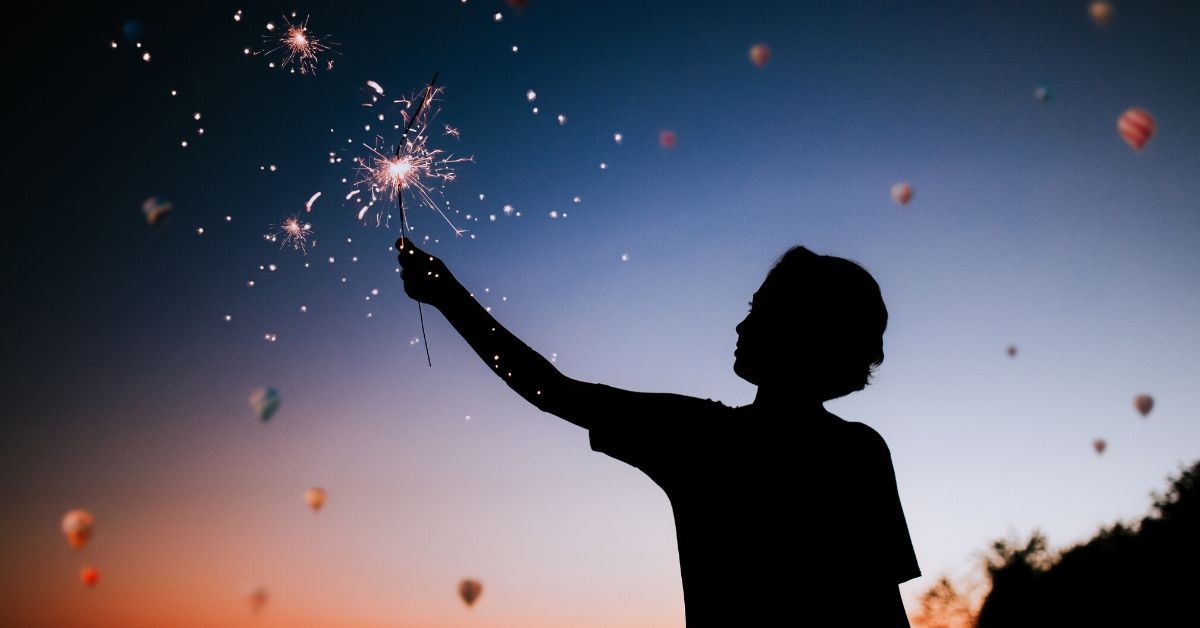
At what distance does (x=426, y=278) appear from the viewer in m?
2.02

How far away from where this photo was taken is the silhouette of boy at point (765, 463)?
162cm

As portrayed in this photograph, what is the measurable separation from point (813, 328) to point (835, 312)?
0.13 m

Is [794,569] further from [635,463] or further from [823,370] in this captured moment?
[823,370]

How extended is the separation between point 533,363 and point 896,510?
1337 millimetres

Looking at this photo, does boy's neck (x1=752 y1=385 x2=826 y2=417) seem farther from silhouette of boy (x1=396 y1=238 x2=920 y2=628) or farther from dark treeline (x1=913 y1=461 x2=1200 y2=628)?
dark treeline (x1=913 y1=461 x2=1200 y2=628)

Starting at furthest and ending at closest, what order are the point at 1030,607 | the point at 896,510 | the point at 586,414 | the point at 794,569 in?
the point at 1030,607, the point at 896,510, the point at 586,414, the point at 794,569

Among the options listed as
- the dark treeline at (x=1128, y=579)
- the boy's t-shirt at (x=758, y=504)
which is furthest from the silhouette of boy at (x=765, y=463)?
the dark treeline at (x=1128, y=579)

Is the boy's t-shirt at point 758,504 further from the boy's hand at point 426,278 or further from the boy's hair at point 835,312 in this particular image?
the boy's hand at point 426,278

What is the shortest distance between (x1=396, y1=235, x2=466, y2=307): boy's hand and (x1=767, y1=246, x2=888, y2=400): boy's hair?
3.93 feet

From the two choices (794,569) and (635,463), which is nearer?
(794,569)

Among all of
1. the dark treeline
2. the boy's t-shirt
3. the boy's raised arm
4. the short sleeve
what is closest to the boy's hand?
the boy's raised arm

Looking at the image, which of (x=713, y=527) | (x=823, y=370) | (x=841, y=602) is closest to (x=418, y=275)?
(x=713, y=527)

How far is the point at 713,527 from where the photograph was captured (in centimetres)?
166

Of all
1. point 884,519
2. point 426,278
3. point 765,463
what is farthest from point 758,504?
point 426,278
